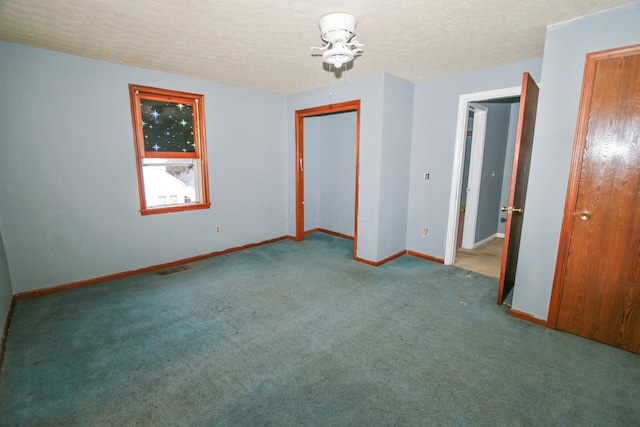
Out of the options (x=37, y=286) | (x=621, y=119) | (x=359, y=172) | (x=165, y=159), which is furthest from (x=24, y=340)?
(x=621, y=119)

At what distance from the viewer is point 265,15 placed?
2.11 meters

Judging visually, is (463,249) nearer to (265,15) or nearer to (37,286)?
(265,15)

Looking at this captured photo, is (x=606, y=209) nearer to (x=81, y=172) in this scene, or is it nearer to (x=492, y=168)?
(x=492, y=168)

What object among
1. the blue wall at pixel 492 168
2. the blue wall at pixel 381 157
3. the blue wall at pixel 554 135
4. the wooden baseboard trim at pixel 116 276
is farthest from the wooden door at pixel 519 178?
the wooden baseboard trim at pixel 116 276

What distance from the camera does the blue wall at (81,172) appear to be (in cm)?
279

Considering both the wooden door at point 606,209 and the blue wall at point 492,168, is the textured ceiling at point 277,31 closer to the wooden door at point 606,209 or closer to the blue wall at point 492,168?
the wooden door at point 606,209

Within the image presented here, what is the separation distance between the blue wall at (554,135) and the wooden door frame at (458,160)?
41.1 inches

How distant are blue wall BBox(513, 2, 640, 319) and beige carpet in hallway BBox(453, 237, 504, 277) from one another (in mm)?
1131

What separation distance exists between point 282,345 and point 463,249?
12.0 ft

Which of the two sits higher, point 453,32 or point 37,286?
point 453,32

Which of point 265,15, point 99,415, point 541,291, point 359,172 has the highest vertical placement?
point 265,15

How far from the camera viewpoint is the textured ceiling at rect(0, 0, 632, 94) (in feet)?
6.53

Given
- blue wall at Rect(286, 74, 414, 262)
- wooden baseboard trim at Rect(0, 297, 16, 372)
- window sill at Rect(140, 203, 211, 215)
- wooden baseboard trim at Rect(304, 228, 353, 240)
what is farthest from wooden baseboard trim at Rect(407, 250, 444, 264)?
wooden baseboard trim at Rect(0, 297, 16, 372)

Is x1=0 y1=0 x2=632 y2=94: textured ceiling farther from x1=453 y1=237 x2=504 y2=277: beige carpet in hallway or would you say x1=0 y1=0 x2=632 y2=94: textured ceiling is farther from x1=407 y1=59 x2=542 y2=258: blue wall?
x1=453 y1=237 x2=504 y2=277: beige carpet in hallway
